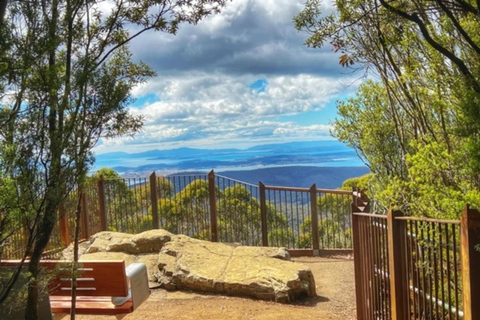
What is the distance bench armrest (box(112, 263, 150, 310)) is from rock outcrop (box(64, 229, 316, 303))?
1.99m

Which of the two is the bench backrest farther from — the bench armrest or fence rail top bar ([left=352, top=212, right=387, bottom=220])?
fence rail top bar ([left=352, top=212, right=387, bottom=220])

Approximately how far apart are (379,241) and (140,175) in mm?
7234

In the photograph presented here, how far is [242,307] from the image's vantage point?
5781 mm

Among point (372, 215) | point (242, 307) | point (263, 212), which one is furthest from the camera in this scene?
point (263, 212)

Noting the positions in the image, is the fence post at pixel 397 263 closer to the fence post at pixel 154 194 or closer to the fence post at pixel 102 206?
the fence post at pixel 154 194

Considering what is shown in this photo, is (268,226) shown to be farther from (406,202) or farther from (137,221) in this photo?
(406,202)

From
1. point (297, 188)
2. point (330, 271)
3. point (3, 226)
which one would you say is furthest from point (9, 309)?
point (297, 188)

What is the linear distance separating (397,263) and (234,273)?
3471 millimetres

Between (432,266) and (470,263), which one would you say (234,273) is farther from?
(470,263)

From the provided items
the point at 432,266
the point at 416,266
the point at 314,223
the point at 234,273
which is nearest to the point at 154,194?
the point at 314,223

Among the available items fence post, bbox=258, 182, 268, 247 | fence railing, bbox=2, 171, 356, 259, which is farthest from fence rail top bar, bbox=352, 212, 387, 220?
fence post, bbox=258, 182, 268, 247

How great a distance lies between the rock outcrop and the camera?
629 centimetres

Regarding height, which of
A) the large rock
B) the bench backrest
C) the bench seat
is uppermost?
the bench backrest

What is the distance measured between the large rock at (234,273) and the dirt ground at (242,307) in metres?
0.14
